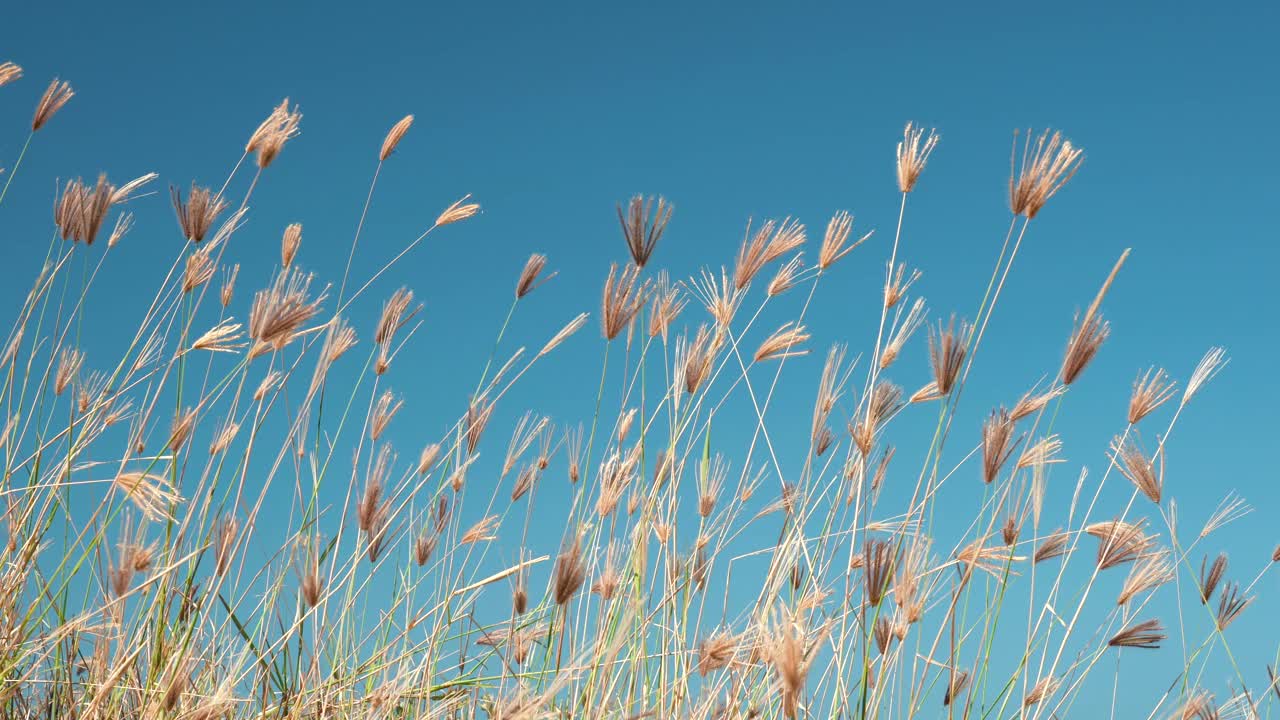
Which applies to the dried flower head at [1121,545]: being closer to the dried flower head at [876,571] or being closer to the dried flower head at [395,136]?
the dried flower head at [876,571]

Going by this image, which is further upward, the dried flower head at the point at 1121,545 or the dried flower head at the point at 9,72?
the dried flower head at the point at 9,72

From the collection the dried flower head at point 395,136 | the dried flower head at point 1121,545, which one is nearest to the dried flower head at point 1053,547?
the dried flower head at point 1121,545

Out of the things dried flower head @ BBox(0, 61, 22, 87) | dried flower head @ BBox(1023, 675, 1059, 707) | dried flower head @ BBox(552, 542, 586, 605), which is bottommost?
dried flower head @ BBox(1023, 675, 1059, 707)

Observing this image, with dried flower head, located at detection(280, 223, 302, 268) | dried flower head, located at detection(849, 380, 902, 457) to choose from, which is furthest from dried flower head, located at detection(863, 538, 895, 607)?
dried flower head, located at detection(280, 223, 302, 268)

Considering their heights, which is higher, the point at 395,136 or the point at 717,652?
the point at 395,136

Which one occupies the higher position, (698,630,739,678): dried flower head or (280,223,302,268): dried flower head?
(280,223,302,268): dried flower head

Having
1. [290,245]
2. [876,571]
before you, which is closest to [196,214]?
[290,245]

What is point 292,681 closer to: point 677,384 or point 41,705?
point 41,705

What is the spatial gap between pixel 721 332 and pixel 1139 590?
3.60ft

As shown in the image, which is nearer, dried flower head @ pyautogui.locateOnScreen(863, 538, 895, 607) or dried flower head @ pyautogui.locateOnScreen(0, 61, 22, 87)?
dried flower head @ pyautogui.locateOnScreen(863, 538, 895, 607)

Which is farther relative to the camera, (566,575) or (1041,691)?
(1041,691)

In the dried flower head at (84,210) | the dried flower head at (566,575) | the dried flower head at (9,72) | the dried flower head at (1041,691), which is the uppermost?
the dried flower head at (9,72)

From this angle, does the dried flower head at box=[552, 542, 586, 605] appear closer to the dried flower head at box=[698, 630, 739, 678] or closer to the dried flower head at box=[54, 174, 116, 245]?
the dried flower head at box=[698, 630, 739, 678]

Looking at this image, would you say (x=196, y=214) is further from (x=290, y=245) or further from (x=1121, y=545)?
(x=1121, y=545)
